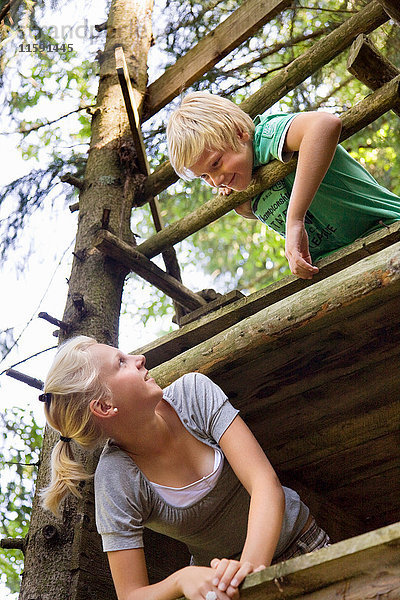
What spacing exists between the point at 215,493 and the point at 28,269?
3.10 meters

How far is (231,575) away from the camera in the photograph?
1.73 m

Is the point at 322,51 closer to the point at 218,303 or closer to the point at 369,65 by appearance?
the point at 369,65

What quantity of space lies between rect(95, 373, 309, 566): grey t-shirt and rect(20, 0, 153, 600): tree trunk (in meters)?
0.55

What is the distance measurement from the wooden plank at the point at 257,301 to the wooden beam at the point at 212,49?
2.52 meters

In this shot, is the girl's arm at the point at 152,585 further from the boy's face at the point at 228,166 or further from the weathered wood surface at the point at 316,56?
the weathered wood surface at the point at 316,56

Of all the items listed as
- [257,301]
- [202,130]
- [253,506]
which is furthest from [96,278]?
[253,506]

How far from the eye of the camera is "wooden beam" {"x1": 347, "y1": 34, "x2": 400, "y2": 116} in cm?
341

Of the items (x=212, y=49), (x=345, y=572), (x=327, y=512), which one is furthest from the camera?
(x=212, y=49)

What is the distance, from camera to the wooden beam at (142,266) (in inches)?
153

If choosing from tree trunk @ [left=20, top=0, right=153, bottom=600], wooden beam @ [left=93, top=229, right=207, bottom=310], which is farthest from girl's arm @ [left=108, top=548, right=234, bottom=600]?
wooden beam @ [left=93, top=229, right=207, bottom=310]

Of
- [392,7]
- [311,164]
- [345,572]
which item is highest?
[392,7]

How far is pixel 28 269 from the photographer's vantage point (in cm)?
507

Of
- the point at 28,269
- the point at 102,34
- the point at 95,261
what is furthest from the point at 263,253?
the point at 95,261

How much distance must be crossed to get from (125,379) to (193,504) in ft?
1.59
